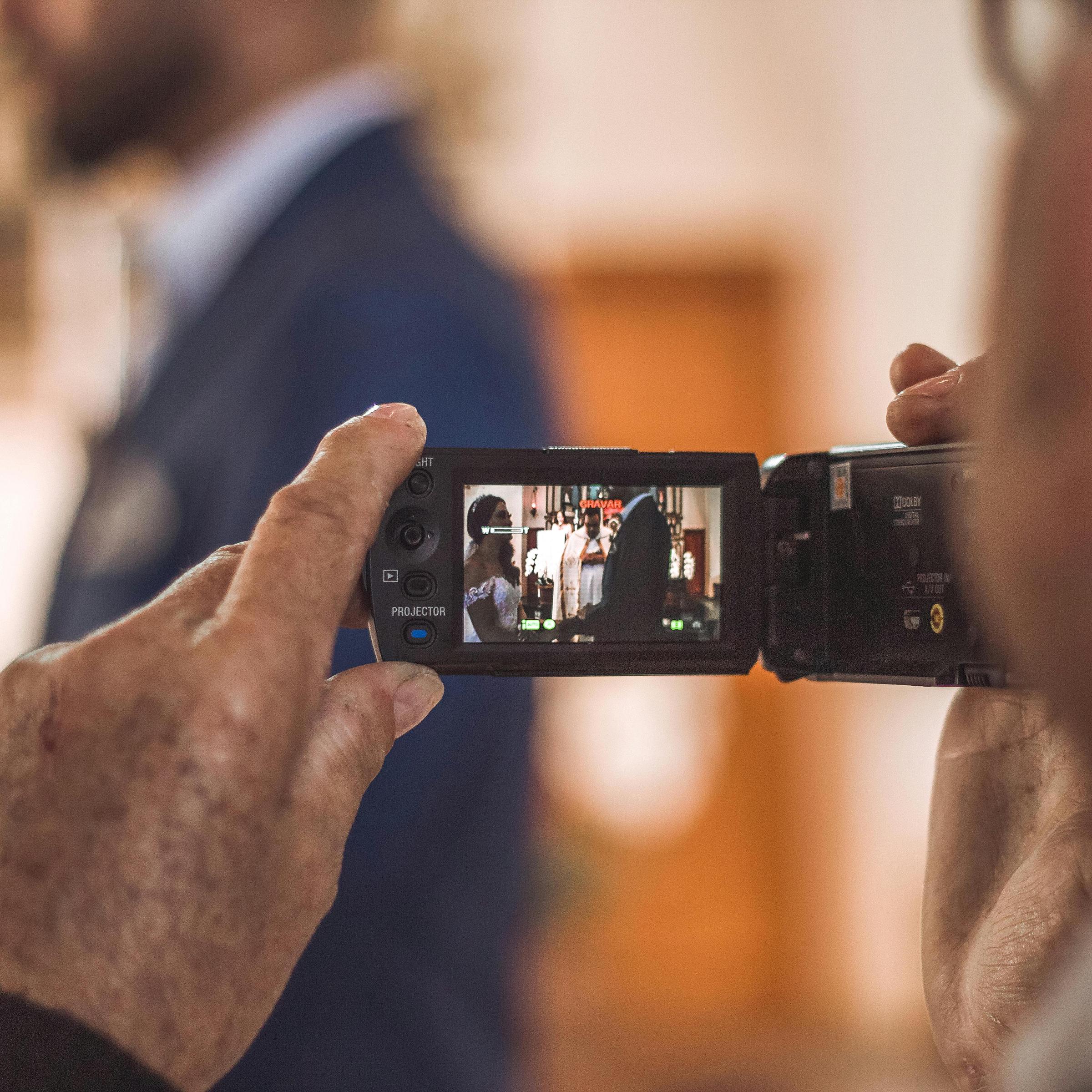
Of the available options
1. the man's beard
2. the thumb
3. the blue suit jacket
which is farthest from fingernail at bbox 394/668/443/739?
the man's beard

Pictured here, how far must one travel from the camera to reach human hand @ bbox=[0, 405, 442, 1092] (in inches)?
16.9

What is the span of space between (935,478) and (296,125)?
79 centimetres

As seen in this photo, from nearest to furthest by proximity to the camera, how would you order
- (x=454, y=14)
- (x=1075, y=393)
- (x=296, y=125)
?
(x=1075, y=393) → (x=296, y=125) → (x=454, y=14)

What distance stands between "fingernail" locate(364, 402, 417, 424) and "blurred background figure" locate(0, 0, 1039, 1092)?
2.02m

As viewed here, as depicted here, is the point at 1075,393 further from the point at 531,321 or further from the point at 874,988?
the point at 874,988

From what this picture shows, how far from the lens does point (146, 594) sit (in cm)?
92

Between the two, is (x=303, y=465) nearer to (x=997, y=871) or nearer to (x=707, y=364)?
(x=997, y=871)

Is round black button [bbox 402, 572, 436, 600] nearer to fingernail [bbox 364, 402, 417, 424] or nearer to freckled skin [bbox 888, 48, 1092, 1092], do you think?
fingernail [bbox 364, 402, 417, 424]

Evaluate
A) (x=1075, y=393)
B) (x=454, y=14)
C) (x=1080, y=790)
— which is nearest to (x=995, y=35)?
(x=1075, y=393)

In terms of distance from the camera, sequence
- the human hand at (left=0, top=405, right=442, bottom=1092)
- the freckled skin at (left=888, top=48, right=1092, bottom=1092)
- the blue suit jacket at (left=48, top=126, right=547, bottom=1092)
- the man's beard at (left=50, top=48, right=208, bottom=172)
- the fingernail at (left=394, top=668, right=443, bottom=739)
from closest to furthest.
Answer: the freckled skin at (left=888, top=48, right=1092, bottom=1092), the human hand at (left=0, top=405, right=442, bottom=1092), the fingernail at (left=394, top=668, right=443, bottom=739), the blue suit jacket at (left=48, top=126, right=547, bottom=1092), the man's beard at (left=50, top=48, right=208, bottom=172)

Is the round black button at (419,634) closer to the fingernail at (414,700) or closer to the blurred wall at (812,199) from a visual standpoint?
the fingernail at (414,700)

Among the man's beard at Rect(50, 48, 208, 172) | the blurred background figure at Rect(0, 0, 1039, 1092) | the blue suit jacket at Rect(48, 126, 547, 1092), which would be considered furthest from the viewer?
the blurred background figure at Rect(0, 0, 1039, 1092)

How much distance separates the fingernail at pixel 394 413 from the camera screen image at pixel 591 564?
0.06 meters

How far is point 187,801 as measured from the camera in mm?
435
